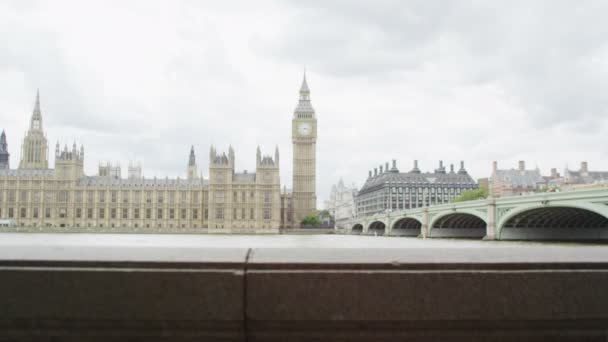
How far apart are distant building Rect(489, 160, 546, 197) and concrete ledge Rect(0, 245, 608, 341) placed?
9030 centimetres

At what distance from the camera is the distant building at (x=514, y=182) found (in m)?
88.2

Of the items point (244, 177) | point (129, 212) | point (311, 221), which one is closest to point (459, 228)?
point (311, 221)

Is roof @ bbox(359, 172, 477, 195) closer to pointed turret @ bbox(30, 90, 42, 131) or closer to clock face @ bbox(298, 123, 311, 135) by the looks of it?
clock face @ bbox(298, 123, 311, 135)

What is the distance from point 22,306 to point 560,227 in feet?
151

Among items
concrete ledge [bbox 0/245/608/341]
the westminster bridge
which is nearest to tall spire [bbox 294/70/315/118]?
the westminster bridge

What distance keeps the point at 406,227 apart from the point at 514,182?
95.0 ft

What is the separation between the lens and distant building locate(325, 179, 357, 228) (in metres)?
142

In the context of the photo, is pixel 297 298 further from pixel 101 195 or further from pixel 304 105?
pixel 304 105

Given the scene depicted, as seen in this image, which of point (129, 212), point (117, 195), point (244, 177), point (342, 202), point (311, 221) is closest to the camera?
point (129, 212)

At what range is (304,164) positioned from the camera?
91.4 metres

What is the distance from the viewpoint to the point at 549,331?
2.09 meters

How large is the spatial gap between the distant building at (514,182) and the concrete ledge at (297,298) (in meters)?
90.3

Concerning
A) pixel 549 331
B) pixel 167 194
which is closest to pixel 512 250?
pixel 549 331

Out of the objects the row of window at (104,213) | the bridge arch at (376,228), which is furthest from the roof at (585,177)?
the row of window at (104,213)
